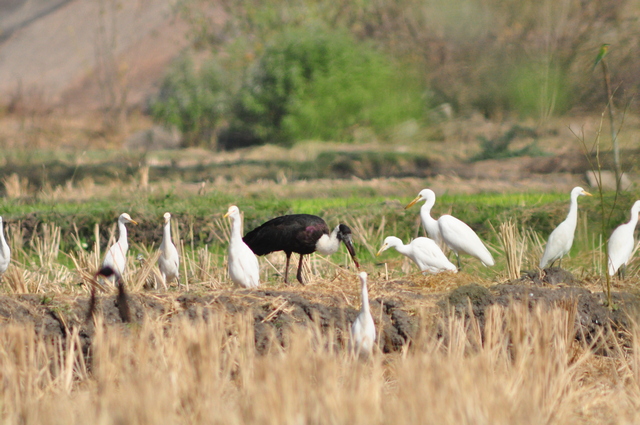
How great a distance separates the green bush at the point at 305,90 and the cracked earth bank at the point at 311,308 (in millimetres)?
22044

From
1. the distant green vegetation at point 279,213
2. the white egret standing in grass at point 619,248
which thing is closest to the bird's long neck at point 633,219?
the white egret standing in grass at point 619,248

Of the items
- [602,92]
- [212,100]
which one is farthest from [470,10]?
[212,100]

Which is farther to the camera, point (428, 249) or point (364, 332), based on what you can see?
point (428, 249)

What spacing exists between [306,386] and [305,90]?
96.0 ft

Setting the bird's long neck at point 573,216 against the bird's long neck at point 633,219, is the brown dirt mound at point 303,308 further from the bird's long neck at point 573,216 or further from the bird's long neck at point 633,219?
the bird's long neck at point 573,216

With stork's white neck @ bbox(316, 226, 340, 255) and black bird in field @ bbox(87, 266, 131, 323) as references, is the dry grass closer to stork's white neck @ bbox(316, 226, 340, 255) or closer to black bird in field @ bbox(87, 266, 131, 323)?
black bird in field @ bbox(87, 266, 131, 323)

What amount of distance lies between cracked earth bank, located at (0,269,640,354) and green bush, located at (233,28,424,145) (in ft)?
72.3

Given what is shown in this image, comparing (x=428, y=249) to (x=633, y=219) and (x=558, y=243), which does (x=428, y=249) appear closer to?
(x=558, y=243)

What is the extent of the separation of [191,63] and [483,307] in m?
35.2

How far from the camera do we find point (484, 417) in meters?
3.76

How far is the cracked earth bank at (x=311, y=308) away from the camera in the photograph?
5.93 meters

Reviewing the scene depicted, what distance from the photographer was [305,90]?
3284cm

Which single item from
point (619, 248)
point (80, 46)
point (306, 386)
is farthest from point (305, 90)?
point (306, 386)

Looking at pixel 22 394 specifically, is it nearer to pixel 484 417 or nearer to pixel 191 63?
pixel 484 417
